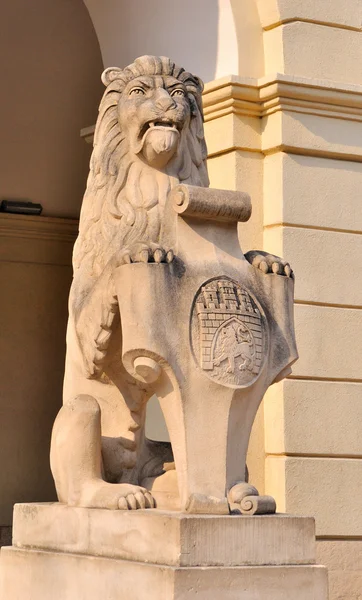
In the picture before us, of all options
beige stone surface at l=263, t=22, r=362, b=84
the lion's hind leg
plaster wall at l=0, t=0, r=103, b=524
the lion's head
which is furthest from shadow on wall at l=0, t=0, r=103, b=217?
the lion's hind leg

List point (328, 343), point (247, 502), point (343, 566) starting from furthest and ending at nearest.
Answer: point (328, 343), point (343, 566), point (247, 502)

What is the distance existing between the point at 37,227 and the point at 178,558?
771 centimetres

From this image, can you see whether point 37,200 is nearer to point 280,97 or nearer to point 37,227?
point 37,227

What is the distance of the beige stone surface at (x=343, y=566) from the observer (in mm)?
8031

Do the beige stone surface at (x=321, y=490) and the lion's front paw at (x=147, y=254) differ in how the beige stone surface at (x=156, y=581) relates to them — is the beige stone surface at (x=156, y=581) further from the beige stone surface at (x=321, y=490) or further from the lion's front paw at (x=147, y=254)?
the beige stone surface at (x=321, y=490)

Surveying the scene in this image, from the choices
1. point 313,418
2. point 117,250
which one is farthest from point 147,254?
point 313,418

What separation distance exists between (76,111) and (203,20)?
329 centimetres

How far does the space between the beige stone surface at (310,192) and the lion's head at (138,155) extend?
214 centimetres

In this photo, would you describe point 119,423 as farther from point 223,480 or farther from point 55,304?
point 55,304

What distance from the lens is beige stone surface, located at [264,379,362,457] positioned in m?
8.09

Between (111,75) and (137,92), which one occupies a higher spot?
(111,75)

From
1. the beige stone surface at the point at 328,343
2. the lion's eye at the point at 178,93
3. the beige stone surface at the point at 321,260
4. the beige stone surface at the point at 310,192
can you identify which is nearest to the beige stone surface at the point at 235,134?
the beige stone surface at the point at 310,192

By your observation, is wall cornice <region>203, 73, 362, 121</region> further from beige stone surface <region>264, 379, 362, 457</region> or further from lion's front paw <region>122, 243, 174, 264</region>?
lion's front paw <region>122, 243, 174, 264</region>

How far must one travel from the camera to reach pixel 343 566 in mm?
8086
